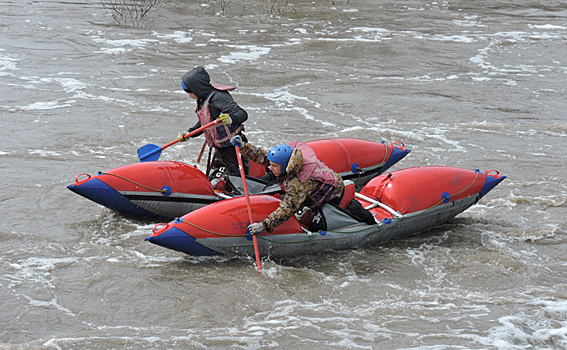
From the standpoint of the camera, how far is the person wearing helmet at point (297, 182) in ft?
18.8

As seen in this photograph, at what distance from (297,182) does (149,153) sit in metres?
2.25

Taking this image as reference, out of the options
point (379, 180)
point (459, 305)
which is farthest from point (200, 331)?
point (379, 180)

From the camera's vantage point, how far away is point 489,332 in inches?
193

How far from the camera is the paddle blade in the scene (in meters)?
7.32

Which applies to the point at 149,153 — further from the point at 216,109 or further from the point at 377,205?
the point at 377,205

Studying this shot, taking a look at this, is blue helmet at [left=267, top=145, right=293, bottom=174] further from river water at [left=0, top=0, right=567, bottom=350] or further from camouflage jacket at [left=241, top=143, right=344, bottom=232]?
river water at [left=0, top=0, right=567, bottom=350]

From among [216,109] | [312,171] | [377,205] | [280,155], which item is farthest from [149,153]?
[377,205]

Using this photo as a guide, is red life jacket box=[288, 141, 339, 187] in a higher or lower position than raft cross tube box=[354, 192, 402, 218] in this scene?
higher

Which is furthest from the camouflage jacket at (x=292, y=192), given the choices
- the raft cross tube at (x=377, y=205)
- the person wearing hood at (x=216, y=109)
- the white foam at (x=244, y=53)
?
the white foam at (x=244, y=53)

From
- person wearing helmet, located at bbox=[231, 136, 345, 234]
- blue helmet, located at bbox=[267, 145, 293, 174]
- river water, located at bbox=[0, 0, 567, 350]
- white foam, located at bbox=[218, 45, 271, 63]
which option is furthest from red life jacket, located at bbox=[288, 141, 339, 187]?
white foam, located at bbox=[218, 45, 271, 63]

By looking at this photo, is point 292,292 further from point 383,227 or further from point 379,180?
point 379,180

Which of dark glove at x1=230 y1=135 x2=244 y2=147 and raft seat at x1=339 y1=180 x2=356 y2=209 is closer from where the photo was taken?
raft seat at x1=339 y1=180 x2=356 y2=209

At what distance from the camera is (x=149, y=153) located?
7316mm

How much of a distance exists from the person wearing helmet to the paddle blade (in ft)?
6.32
